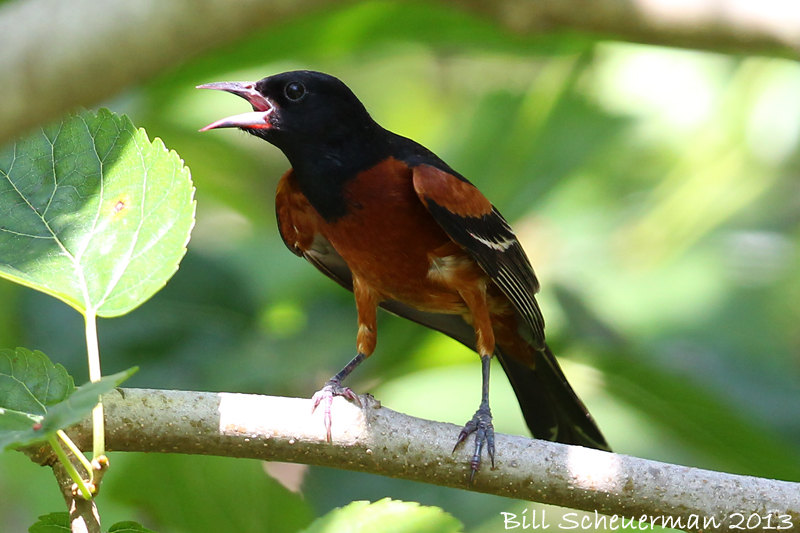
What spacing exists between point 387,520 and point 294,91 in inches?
76.4

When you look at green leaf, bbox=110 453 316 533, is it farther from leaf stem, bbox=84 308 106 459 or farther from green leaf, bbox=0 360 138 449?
green leaf, bbox=0 360 138 449

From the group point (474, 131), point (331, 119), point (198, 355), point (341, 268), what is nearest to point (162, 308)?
point (198, 355)

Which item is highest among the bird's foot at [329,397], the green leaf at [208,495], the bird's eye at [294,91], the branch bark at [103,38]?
the bird's eye at [294,91]

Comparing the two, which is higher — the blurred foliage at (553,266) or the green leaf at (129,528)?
the blurred foliage at (553,266)

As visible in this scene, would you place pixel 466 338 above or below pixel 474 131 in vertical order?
below

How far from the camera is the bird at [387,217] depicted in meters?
3.11

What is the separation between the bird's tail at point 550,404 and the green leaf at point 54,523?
2390mm

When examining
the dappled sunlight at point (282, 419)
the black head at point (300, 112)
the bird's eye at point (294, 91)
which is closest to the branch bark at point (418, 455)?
the dappled sunlight at point (282, 419)

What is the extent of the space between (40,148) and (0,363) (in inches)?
21.4

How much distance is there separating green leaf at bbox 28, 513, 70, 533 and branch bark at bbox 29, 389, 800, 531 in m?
0.32

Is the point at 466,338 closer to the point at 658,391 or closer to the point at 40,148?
the point at 658,391

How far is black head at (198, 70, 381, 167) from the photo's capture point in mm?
3078

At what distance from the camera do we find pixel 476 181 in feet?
15.4

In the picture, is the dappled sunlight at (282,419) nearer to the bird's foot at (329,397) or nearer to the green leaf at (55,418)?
the bird's foot at (329,397)
